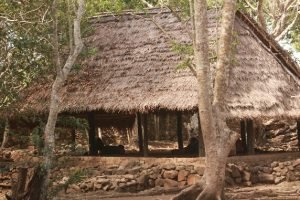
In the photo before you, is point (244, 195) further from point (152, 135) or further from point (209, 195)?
point (152, 135)

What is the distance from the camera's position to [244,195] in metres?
9.80

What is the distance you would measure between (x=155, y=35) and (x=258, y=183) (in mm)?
5160

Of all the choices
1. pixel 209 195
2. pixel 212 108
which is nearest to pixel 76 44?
pixel 212 108

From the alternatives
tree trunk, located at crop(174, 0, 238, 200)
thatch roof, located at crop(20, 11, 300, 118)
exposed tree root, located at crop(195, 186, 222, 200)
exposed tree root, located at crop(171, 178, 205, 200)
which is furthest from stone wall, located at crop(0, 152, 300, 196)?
exposed tree root, located at crop(195, 186, 222, 200)

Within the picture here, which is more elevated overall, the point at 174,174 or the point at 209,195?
the point at 174,174

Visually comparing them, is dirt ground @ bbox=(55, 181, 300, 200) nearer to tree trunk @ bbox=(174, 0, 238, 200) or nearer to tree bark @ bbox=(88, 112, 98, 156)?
tree trunk @ bbox=(174, 0, 238, 200)

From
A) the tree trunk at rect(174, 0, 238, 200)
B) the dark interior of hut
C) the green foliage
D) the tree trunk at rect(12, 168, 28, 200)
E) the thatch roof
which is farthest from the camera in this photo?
the dark interior of hut

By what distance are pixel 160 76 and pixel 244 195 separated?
416 cm

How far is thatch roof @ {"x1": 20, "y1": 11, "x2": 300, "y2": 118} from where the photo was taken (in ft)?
39.2

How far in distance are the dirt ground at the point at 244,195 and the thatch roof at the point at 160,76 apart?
1745 mm

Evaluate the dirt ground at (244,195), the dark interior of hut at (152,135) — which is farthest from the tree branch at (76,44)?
the dirt ground at (244,195)

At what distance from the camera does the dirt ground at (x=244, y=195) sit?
377 inches

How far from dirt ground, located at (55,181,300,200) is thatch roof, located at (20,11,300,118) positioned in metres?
1.74

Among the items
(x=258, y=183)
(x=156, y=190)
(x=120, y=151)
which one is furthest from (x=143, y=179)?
A: (x=120, y=151)
